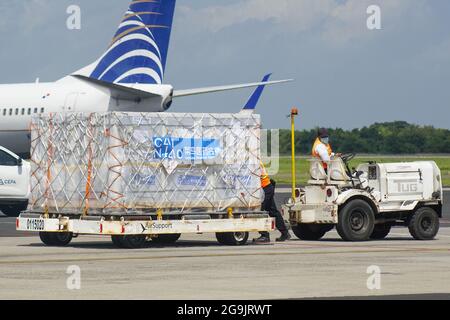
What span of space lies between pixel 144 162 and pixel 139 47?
26050 millimetres

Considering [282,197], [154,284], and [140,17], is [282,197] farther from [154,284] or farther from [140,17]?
[154,284]

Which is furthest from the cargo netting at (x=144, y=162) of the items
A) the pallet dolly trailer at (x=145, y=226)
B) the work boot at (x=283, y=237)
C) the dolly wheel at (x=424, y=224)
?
the dolly wheel at (x=424, y=224)

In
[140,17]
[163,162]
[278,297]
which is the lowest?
[278,297]

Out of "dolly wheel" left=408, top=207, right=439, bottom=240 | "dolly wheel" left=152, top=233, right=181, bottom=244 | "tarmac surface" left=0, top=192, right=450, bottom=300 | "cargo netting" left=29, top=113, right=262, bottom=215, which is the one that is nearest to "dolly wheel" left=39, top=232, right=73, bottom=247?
"tarmac surface" left=0, top=192, right=450, bottom=300

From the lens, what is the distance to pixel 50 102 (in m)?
50.8

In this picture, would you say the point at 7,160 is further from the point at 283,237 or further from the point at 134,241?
the point at 134,241

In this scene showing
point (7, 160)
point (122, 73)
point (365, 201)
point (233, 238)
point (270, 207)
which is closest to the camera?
point (233, 238)

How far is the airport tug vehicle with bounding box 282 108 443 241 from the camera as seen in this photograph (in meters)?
26.2

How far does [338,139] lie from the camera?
111500 mm

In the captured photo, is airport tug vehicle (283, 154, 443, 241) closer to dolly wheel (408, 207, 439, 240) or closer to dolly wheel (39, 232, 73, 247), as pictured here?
dolly wheel (408, 207, 439, 240)

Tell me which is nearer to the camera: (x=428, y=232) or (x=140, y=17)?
(x=428, y=232)

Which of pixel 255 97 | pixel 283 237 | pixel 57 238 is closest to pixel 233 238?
pixel 283 237

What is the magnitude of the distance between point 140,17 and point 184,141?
2631 cm

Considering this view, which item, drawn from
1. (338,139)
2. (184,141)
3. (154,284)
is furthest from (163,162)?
(338,139)
